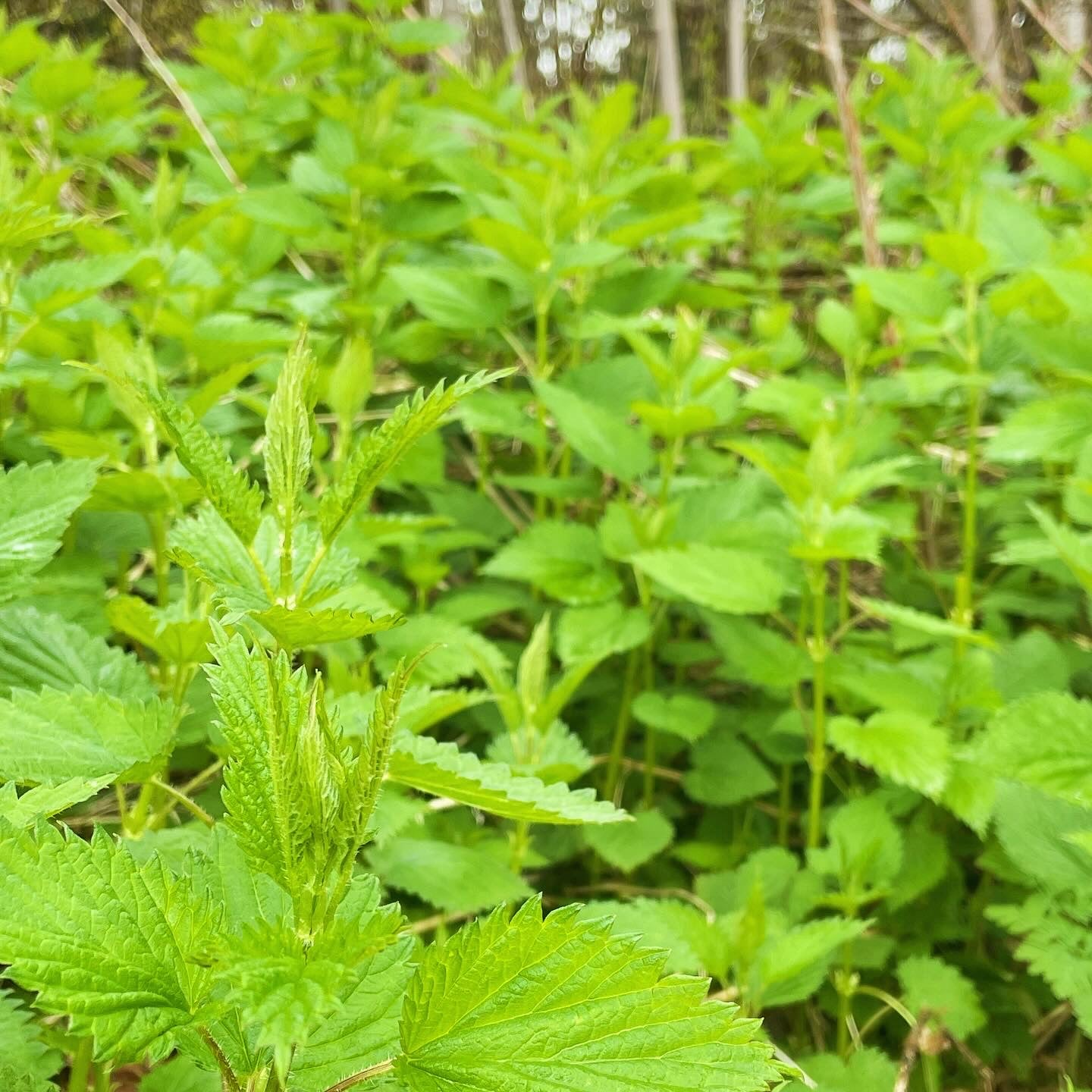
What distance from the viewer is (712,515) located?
51.0 inches

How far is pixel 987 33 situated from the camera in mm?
3387

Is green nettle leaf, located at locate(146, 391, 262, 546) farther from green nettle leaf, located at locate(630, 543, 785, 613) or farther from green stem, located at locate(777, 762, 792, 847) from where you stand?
green stem, located at locate(777, 762, 792, 847)

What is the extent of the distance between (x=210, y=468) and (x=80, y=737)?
0.63 feet

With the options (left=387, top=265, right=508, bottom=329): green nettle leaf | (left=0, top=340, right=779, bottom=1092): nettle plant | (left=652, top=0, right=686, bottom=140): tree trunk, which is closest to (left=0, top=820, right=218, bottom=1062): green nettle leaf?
(left=0, top=340, right=779, bottom=1092): nettle plant

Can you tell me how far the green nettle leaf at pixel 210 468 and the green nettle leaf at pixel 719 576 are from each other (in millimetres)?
616

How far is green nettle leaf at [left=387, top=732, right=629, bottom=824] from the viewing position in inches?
18.7

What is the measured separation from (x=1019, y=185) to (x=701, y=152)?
3.49ft

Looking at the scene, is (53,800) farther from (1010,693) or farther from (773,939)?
(1010,693)

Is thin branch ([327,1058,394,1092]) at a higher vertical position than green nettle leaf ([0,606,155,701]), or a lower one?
lower

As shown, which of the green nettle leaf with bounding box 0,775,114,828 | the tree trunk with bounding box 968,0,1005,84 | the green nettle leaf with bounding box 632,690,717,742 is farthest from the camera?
the tree trunk with bounding box 968,0,1005,84

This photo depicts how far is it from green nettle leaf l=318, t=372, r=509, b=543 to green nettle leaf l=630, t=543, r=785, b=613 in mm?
596

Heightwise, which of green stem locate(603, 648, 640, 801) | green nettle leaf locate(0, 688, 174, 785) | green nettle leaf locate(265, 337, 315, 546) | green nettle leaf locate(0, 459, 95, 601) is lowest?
green stem locate(603, 648, 640, 801)

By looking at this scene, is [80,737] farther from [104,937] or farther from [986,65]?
[986,65]

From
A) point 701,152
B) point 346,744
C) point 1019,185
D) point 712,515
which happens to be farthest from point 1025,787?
point 1019,185
